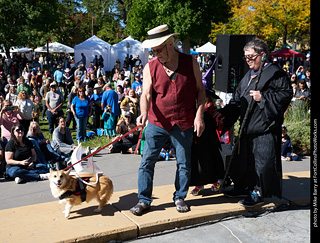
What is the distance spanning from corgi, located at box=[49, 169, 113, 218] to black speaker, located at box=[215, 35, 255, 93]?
3173mm

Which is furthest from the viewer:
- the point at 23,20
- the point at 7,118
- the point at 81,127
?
the point at 23,20

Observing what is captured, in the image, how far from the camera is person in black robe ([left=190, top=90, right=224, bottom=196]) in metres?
4.81

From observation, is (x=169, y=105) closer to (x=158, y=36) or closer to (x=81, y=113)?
(x=158, y=36)

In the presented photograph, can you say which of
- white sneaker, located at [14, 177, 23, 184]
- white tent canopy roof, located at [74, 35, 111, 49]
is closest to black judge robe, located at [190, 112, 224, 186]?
white sneaker, located at [14, 177, 23, 184]

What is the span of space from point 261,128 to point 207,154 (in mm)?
724

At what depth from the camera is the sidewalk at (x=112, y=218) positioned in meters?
3.92

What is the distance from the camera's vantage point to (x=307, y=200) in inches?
200

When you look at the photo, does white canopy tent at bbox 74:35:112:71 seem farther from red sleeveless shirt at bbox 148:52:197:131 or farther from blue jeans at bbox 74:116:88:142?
red sleeveless shirt at bbox 148:52:197:131

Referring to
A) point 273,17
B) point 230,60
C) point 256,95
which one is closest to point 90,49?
point 273,17

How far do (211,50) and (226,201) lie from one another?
88.6 feet

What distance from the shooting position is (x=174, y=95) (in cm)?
429

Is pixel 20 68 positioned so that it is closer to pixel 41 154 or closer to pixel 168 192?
pixel 41 154

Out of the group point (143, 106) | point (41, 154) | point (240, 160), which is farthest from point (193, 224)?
point (41, 154)
